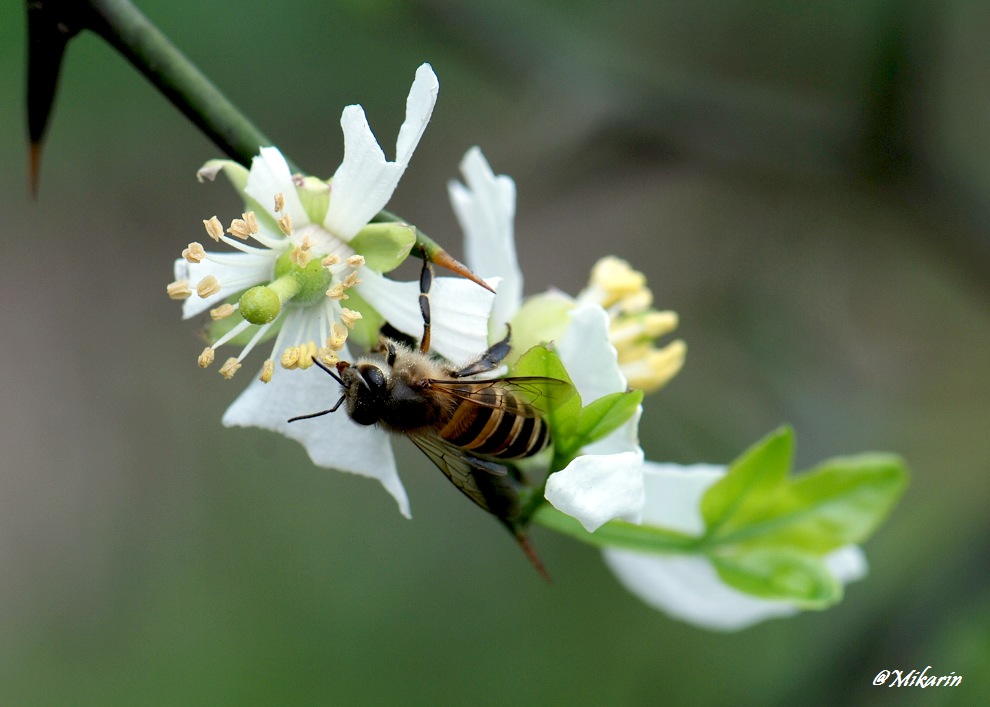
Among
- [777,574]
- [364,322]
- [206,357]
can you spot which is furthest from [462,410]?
[777,574]

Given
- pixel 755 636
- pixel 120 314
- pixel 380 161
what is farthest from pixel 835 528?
pixel 120 314

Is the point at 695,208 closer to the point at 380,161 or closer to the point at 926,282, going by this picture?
the point at 926,282

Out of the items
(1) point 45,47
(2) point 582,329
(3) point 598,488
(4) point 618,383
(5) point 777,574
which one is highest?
(1) point 45,47

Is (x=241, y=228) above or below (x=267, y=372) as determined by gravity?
above

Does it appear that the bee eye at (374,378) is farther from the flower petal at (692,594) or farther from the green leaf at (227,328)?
the flower petal at (692,594)

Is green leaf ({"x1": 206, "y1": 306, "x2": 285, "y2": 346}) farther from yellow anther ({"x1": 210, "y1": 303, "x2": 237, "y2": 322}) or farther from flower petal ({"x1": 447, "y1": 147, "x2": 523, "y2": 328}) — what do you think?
flower petal ({"x1": 447, "y1": 147, "x2": 523, "y2": 328})

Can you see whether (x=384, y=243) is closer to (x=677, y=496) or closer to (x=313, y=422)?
(x=313, y=422)
